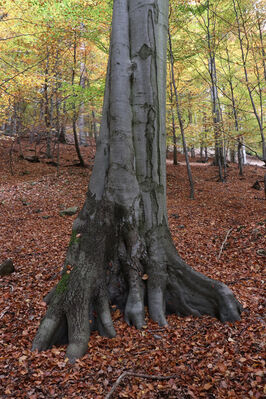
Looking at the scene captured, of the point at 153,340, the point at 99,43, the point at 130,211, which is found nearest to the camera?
the point at 153,340

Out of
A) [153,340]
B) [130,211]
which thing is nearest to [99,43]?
[130,211]

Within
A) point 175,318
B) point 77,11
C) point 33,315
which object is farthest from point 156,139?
point 77,11

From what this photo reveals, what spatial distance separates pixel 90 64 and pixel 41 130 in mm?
5362

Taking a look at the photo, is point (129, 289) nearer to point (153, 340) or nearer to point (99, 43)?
point (153, 340)

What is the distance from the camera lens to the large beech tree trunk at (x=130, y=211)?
11.0 feet

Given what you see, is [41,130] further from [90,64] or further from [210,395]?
[210,395]

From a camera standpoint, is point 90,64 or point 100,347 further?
point 90,64

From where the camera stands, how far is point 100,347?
10.1 ft

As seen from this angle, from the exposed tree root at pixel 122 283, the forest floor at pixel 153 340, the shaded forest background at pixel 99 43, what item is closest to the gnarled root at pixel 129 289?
the exposed tree root at pixel 122 283

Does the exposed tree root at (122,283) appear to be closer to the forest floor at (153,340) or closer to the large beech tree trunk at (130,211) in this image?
the large beech tree trunk at (130,211)

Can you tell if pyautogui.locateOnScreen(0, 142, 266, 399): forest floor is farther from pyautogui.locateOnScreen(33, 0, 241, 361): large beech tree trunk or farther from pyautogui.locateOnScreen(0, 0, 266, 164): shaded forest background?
pyautogui.locateOnScreen(0, 0, 266, 164): shaded forest background

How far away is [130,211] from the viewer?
11.2ft

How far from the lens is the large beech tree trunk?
336cm

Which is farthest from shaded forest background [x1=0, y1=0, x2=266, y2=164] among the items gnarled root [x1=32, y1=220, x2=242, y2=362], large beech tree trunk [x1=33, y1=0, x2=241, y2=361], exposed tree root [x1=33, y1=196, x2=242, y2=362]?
gnarled root [x1=32, y1=220, x2=242, y2=362]
